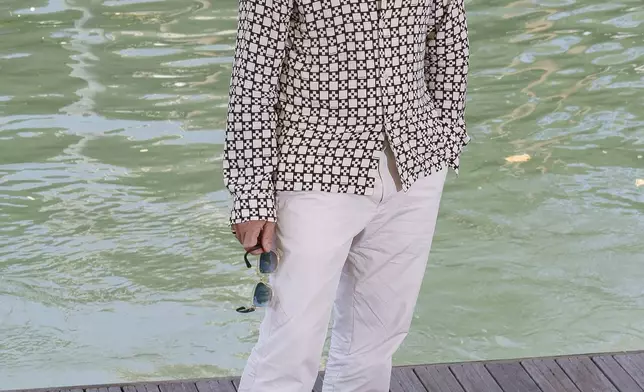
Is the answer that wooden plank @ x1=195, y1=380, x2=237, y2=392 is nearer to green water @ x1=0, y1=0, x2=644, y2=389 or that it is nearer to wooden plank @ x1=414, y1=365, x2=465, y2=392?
wooden plank @ x1=414, y1=365, x2=465, y2=392

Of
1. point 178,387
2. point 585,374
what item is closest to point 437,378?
point 585,374

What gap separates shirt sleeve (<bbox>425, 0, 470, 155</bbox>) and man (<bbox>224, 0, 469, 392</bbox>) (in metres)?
0.08

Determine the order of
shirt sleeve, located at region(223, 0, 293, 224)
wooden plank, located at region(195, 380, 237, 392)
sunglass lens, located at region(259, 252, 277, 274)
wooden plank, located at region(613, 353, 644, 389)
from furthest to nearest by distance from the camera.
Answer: wooden plank, located at region(613, 353, 644, 389)
wooden plank, located at region(195, 380, 237, 392)
sunglass lens, located at region(259, 252, 277, 274)
shirt sleeve, located at region(223, 0, 293, 224)

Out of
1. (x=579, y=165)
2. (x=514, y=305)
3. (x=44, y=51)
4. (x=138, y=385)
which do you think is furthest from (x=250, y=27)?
(x=44, y=51)

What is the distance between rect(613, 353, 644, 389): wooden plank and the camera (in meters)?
3.26

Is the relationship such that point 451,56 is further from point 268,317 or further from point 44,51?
point 44,51

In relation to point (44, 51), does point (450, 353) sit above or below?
below

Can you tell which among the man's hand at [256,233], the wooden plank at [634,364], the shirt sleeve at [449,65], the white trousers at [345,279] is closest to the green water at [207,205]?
the wooden plank at [634,364]

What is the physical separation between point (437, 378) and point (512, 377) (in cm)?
21

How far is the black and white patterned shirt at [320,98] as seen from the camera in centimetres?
229

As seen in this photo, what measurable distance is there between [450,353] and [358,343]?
4.74ft

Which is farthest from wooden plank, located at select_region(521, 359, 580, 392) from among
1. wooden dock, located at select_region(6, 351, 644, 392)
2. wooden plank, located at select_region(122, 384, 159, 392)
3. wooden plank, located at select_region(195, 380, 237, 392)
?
wooden plank, located at select_region(122, 384, 159, 392)

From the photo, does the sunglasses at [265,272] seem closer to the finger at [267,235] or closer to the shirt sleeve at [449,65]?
the finger at [267,235]

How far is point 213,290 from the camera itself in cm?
445
